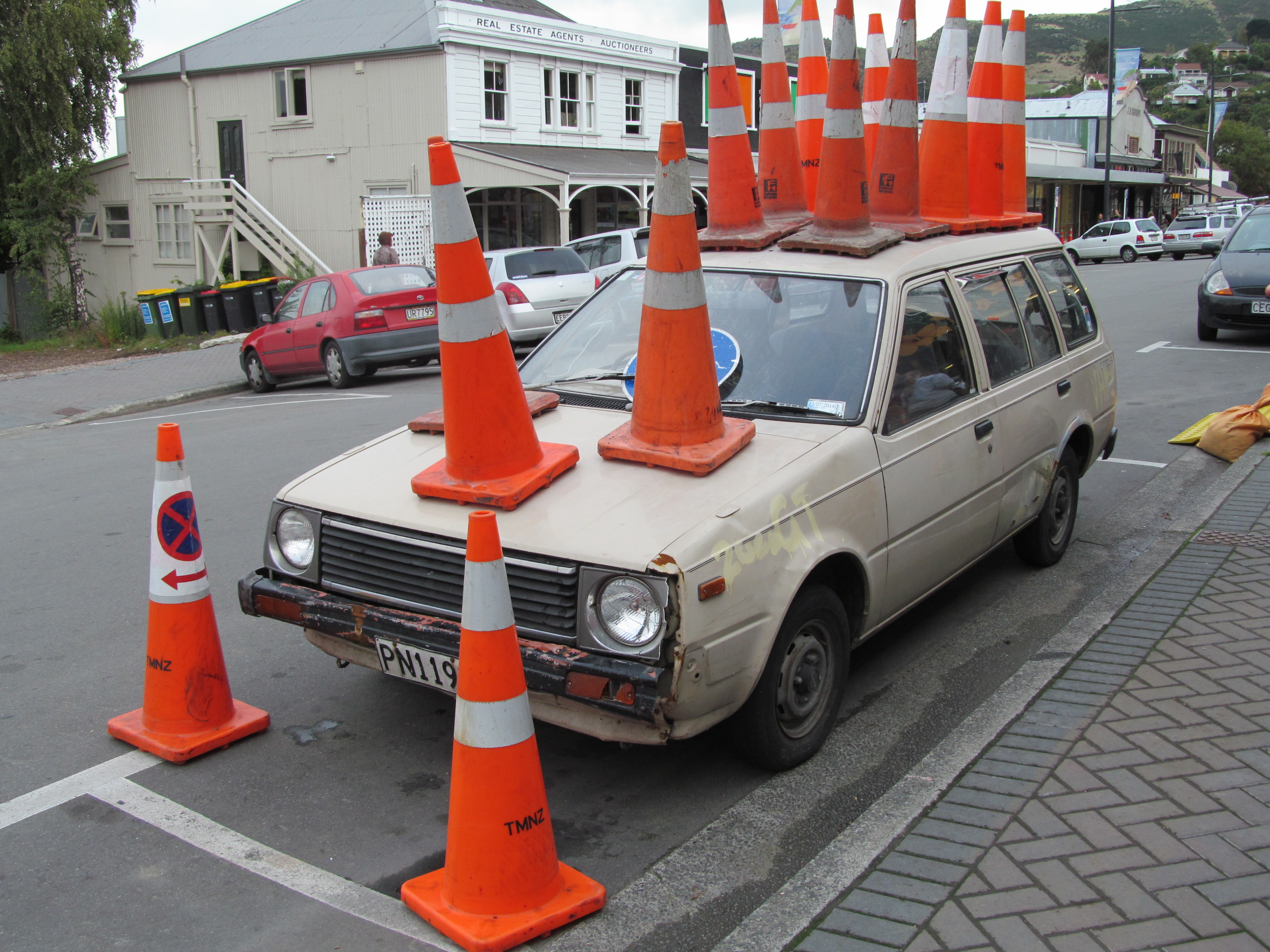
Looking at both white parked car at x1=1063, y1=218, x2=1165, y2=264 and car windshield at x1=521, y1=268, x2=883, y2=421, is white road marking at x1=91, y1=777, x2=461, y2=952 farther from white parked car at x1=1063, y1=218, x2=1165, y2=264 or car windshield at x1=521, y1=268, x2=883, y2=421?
white parked car at x1=1063, y1=218, x2=1165, y2=264

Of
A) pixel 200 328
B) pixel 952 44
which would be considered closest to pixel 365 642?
pixel 952 44

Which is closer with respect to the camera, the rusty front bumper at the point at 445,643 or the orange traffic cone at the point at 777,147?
the rusty front bumper at the point at 445,643

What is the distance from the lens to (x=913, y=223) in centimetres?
517

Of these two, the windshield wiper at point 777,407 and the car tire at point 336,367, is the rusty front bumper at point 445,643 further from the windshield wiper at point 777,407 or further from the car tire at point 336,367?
the car tire at point 336,367

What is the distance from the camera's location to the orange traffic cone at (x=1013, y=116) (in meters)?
6.33

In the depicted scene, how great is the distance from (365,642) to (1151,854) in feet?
8.02

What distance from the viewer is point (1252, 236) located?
13969 millimetres

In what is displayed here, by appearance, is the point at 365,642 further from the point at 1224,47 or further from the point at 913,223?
the point at 1224,47

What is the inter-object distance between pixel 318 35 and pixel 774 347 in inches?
1128

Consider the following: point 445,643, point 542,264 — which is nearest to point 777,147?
point 445,643

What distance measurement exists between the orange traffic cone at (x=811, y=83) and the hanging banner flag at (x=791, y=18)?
5cm

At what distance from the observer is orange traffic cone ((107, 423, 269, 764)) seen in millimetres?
3936

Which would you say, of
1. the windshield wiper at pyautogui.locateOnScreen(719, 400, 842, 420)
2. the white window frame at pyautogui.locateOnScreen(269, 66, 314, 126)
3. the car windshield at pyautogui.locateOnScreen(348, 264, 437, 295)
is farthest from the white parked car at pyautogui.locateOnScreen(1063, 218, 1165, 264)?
the windshield wiper at pyautogui.locateOnScreen(719, 400, 842, 420)

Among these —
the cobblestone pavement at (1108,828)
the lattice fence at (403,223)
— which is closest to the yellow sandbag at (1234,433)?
the cobblestone pavement at (1108,828)
